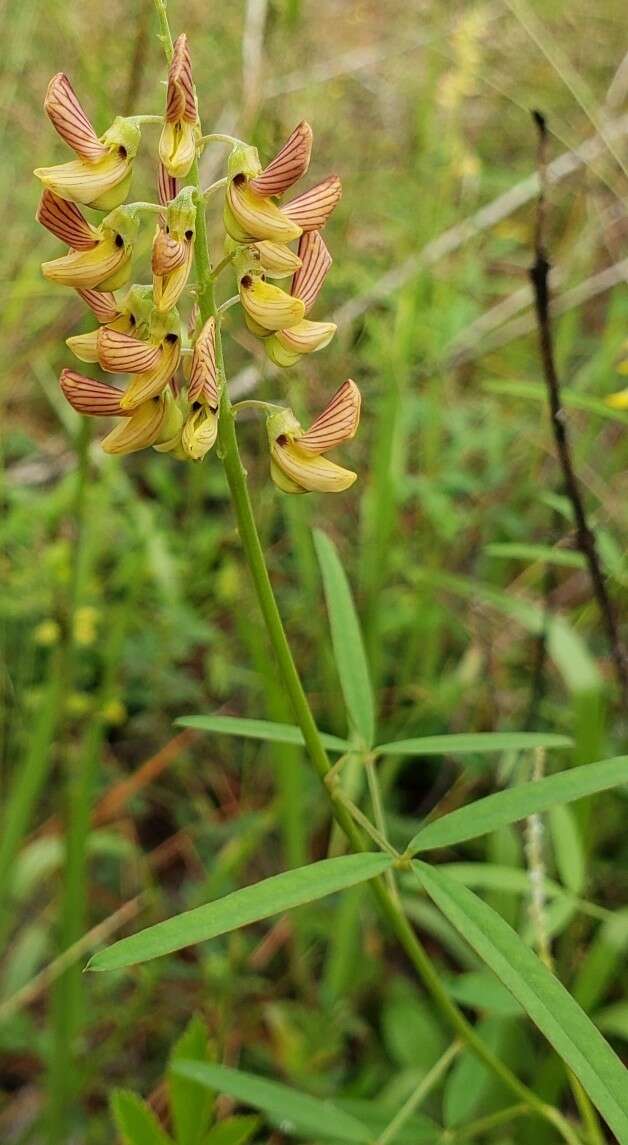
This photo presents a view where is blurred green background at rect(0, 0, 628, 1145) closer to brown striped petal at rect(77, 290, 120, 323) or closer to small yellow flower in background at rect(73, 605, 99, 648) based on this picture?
small yellow flower in background at rect(73, 605, 99, 648)

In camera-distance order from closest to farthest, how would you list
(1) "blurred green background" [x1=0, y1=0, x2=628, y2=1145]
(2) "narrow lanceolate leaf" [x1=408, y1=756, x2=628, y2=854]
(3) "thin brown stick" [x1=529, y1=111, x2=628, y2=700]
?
1. (2) "narrow lanceolate leaf" [x1=408, y1=756, x2=628, y2=854]
2. (3) "thin brown stick" [x1=529, y1=111, x2=628, y2=700]
3. (1) "blurred green background" [x1=0, y1=0, x2=628, y2=1145]

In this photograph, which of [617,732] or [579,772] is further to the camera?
[617,732]

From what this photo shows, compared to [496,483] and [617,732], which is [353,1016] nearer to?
A: [617,732]

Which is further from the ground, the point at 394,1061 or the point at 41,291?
the point at 41,291

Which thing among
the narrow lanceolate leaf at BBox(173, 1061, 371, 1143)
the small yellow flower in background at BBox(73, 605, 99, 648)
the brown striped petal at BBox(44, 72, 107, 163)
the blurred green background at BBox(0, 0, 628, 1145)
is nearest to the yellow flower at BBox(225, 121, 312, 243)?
the brown striped petal at BBox(44, 72, 107, 163)

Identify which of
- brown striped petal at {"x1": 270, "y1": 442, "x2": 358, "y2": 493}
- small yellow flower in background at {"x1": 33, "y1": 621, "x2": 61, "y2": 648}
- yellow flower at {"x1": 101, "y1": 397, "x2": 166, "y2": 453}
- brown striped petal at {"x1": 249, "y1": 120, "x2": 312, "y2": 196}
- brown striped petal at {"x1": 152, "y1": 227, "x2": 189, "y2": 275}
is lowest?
small yellow flower in background at {"x1": 33, "y1": 621, "x2": 61, "y2": 648}

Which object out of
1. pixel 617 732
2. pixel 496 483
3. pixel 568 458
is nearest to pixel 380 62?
pixel 496 483

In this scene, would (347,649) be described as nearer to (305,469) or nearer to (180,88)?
(305,469)
